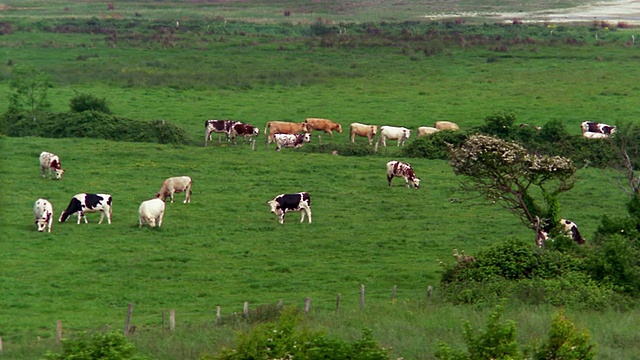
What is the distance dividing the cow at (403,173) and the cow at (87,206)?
10.7 meters

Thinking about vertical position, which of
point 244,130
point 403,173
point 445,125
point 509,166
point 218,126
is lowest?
point 403,173

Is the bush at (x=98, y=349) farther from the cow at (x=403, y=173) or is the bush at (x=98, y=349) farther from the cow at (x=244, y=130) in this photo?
the cow at (x=244, y=130)

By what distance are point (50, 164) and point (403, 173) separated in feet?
40.1

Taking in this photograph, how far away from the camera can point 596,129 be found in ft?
157

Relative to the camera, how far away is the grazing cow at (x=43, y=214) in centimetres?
3131

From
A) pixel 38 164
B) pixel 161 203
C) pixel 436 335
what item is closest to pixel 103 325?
pixel 436 335

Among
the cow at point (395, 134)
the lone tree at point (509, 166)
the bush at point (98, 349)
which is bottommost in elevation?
the bush at point (98, 349)

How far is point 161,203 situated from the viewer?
32.3 m

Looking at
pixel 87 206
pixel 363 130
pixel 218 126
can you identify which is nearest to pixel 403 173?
pixel 363 130

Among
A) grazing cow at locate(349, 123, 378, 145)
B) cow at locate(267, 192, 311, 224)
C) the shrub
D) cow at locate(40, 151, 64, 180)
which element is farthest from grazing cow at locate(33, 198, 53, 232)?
grazing cow at locate(349, 123, 378, 145)

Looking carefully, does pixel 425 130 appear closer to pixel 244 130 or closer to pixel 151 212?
pixel 244 130

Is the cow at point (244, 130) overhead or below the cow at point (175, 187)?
overhead

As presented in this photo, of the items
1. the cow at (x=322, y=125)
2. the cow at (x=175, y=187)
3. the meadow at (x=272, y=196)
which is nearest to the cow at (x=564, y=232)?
the meadow at (x=272, y=196)

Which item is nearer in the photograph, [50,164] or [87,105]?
[50,164]
